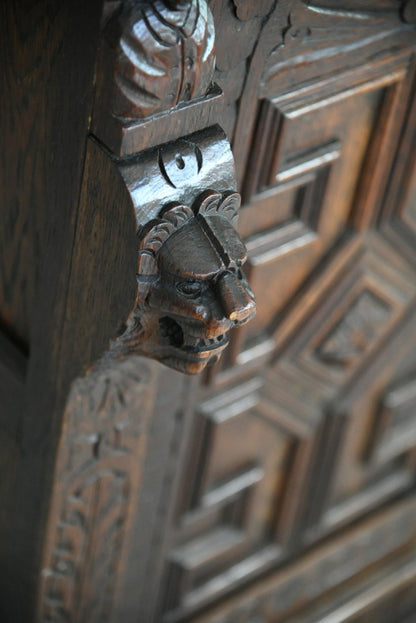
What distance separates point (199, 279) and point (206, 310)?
0.03 meters

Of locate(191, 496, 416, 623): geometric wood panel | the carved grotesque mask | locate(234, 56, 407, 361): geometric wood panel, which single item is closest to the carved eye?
the carved grotesque mask

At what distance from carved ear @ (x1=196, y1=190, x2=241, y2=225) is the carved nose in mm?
60

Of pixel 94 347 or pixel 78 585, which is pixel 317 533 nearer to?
pixel 78 585

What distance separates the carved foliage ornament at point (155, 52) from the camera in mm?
791

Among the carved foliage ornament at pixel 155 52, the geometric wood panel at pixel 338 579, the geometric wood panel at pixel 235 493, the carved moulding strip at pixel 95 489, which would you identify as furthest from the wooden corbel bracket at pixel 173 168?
the geometric wood panel at pixel 338 579

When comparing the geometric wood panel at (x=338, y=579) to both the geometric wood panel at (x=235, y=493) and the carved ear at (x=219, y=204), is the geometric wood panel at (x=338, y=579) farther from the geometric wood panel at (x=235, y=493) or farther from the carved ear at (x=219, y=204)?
the carved ear at (x=219, y=204)

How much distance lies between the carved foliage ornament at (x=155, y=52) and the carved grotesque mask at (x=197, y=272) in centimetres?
9

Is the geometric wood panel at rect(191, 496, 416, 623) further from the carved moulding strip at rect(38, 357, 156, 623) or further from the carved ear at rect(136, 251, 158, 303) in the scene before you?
the carved ear at rect(136, 251, 158, 303)

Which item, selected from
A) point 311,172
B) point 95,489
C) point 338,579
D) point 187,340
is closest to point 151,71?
point 187,340

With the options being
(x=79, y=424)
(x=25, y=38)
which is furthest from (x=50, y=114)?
(x=79, y=424)

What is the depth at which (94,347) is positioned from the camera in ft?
3.20

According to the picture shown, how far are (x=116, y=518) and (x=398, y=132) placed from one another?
22.5 inches

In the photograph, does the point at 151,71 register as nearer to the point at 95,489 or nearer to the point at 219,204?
the point at 219,204

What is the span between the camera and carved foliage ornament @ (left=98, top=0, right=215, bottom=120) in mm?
791
